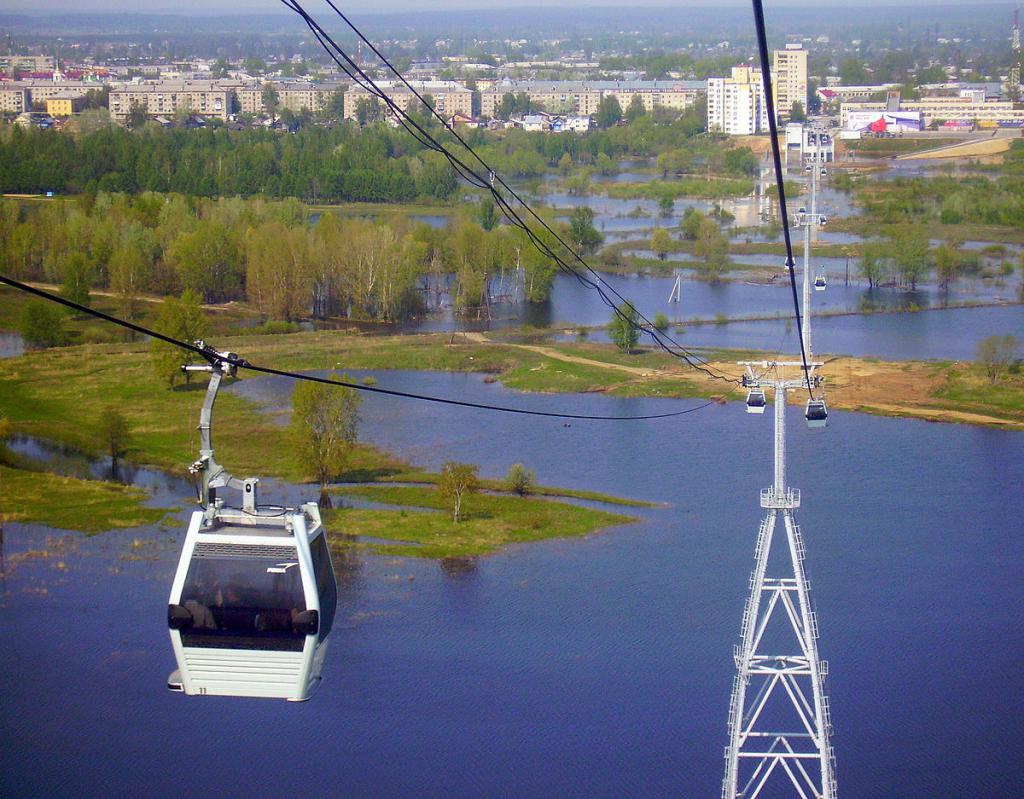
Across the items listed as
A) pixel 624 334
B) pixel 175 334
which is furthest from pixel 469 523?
pixel 624 334

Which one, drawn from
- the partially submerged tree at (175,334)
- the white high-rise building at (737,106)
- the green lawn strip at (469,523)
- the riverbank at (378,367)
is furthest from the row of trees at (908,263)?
the white high-rise building at (737,106)

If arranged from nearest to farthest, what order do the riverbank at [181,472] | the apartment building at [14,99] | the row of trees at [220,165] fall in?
the riverbank at [181,472] < the row of trees at [220,165] < the apartment building at [14,99]

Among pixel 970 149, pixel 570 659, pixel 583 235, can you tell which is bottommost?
pixel 570 659

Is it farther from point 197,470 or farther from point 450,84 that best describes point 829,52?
point 197,470

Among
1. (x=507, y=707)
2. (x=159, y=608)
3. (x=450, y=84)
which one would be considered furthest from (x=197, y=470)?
(x=450, y=84)

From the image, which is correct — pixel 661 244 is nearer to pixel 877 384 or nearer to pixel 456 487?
pixel 877 384

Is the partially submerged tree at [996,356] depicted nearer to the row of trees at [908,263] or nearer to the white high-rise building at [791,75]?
the row of trees at [908,263]
